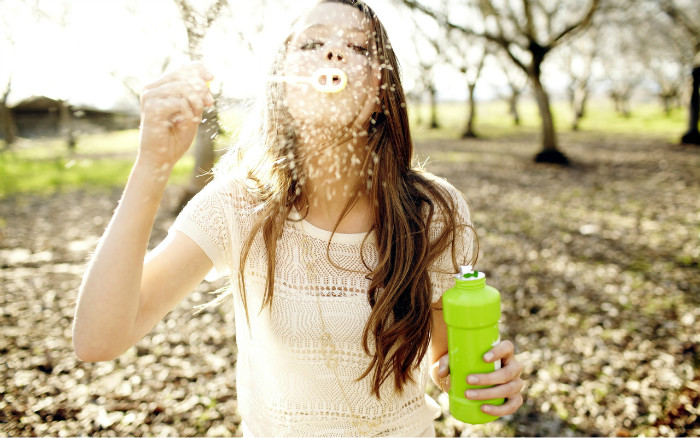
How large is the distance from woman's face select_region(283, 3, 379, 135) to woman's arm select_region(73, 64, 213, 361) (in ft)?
1.53

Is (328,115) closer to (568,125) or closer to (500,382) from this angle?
(500,382)

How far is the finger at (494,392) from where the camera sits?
1405mm

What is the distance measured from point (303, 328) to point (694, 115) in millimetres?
19552

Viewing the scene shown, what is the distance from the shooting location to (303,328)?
1.68 m

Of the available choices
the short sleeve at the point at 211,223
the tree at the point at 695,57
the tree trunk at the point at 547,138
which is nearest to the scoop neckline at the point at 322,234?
the short sleeve at the point at 211,223

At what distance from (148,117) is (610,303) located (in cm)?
513

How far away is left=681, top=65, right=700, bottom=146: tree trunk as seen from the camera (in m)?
16.2

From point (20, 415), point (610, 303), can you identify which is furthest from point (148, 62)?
point (610, 303)

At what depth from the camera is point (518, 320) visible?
16.0 feet

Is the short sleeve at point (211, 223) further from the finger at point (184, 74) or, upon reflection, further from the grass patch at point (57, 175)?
the grass patch at point (57, 175)

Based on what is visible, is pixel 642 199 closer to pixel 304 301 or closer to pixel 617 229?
pixel 617 229

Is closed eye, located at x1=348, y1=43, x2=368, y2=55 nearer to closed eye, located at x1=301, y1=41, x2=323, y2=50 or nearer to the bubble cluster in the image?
the bubble cluster

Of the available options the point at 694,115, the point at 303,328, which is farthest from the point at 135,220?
the point at 694,115

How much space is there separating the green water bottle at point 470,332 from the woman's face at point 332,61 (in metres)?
0.70
